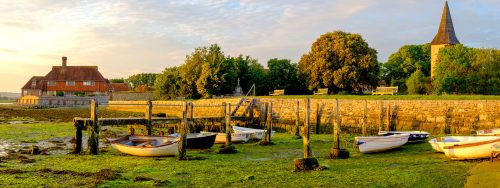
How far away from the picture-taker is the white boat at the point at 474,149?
18.3 meters

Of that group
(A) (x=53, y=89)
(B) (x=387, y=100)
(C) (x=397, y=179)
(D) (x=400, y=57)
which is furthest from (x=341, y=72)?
(A) (x=53, y=89)

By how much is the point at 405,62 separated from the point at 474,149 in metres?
67.7

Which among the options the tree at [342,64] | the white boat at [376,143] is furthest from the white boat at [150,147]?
the tree at [342,64]

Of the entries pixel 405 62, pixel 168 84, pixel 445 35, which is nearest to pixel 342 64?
pixel 168 84

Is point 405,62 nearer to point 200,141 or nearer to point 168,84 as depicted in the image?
point 168,84

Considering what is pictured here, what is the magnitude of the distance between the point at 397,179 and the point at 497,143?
5.87 metres

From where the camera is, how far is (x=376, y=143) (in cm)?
2191

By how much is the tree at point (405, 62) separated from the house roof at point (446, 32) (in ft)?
20.1

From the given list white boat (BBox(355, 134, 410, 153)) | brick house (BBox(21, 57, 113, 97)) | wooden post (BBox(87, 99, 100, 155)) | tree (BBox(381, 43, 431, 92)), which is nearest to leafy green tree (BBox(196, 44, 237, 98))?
tree (BBox(381, 43, 431, 92))

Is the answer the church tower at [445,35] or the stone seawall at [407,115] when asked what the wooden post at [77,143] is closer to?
the stone seawall at [407,115]

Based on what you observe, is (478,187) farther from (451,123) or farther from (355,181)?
(451,123)

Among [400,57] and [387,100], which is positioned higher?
[400,57]

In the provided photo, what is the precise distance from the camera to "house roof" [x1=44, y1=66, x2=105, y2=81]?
9372 cm

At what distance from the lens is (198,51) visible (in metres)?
66.2
